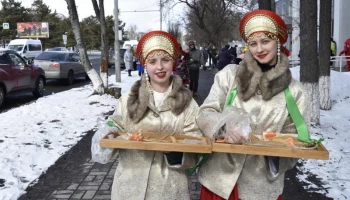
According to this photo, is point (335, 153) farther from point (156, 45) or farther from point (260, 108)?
point (156, 45)

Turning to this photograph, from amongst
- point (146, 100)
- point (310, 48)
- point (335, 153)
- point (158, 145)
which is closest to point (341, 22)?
point (310, 48)

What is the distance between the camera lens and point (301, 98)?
2229 millimetres

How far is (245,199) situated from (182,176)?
1.33ft

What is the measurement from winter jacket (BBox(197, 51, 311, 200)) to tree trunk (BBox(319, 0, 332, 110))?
735cm

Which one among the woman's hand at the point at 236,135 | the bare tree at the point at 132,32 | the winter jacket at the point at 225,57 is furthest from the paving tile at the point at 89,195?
the bare tree at the point at 132,32

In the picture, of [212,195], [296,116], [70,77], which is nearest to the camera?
[296,116]

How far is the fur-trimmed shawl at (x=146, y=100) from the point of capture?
241 centimetres

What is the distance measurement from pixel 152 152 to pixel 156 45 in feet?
2.20

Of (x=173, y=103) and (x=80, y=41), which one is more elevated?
(x=80, y=41)

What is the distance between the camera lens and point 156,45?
2430mm

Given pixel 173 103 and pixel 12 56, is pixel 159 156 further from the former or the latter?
pixel 12 56

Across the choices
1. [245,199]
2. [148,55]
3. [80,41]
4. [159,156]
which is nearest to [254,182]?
[245,199]

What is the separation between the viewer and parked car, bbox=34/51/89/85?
1703 cm

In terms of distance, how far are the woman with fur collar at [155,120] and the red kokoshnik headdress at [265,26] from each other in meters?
0.50
